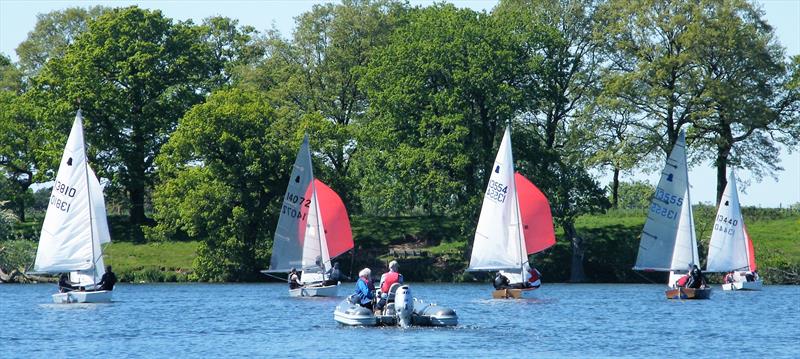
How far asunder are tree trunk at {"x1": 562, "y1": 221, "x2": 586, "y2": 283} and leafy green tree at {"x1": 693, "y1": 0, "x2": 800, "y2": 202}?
899 cm

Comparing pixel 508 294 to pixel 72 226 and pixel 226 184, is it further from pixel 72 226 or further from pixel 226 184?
pixel 226 184

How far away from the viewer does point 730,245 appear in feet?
227

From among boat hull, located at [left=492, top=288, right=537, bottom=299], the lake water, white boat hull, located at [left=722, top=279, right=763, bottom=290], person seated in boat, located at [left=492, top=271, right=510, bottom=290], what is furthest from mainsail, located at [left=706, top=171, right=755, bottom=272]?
person seated in boat, located at [left=492, top=271, right=510, bottom=290]

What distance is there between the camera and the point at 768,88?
260 feet

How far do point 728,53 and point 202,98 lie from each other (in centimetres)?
2959

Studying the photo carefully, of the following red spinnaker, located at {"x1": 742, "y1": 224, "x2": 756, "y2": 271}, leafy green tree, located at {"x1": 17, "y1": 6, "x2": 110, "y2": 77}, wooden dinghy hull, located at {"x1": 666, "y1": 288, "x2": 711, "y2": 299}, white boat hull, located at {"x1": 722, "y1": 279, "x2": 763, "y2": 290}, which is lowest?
wooden dinghy hull, located at {"x1": 666, "y1": 288, "x2": 711, "y2": 299}

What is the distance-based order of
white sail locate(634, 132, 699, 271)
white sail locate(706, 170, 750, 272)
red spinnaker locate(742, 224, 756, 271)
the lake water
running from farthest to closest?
1. red spinnaker locate(742, 224, 756, 271)
2. white sail locate(706, 170, 750, 272)
3. white sail locate(634, 132, 699, 271)
4. the lake water

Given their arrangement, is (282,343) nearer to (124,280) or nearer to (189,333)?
(189,333)

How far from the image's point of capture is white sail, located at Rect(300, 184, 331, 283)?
62125 mm

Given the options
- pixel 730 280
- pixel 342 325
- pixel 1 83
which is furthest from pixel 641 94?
pixel 1 83

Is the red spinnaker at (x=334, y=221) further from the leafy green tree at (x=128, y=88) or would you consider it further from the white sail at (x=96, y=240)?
the leafy green tree at (x=128, y=88)

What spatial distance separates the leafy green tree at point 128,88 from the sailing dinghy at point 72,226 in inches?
1060

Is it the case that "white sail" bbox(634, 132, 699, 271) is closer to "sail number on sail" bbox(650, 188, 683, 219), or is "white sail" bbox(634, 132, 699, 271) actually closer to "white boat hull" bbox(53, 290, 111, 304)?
"sail number on sail" bbox(650, 188, 683, 219)

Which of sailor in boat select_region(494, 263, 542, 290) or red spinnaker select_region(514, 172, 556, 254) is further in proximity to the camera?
red spinnaker select_region(514, 172, 556, 254)
